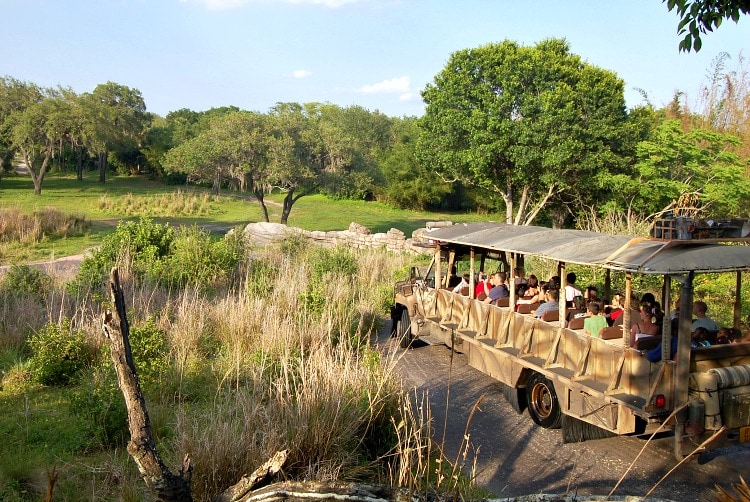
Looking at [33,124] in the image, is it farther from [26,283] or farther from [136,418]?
[136,418]

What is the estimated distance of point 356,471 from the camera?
19.5ft

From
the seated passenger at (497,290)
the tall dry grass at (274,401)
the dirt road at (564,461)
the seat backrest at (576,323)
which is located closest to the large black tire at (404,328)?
the tall dry grass at (274,401)

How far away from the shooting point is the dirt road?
6.51 meters

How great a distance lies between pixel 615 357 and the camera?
691 centimetres

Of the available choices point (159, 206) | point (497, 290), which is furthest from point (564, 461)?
point (159, 206)

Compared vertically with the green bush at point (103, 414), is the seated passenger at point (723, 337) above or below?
above

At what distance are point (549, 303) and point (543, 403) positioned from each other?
1425mm

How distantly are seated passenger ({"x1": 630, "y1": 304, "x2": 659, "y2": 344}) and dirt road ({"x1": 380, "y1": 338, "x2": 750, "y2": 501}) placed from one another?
1.28m

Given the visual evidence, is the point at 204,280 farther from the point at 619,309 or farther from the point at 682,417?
the point at 682,417

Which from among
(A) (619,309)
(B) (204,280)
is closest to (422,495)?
(A) (619,309)

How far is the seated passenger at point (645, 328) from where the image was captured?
7239 mm

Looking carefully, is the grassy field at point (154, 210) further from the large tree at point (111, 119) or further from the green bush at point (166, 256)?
the green bush at point (166, 256)

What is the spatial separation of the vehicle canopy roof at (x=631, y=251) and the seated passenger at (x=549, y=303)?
90cm

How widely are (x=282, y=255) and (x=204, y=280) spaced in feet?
12.4
